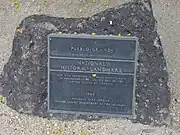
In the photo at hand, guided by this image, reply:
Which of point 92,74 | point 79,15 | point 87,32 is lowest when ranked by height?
point 92,74

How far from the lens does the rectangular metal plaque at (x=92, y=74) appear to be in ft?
10.1

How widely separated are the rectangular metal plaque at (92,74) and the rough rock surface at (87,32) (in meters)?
0.10

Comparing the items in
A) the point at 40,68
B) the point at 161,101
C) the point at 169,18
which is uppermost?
the point at 169,18

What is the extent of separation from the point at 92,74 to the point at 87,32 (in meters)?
0.34

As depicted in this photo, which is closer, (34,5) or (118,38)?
(118,38)

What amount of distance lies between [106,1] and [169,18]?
52 cm

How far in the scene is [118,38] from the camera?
10.00 ft

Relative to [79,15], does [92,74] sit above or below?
below

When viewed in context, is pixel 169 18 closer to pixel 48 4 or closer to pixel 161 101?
pixel 161 101

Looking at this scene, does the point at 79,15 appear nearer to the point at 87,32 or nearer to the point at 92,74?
the point at 87,32

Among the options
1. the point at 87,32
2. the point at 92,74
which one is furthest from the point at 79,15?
the point at 92,74

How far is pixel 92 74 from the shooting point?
3.12m

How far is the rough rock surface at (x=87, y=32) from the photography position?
3.13 meters

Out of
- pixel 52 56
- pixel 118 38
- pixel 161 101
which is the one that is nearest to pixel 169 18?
pixel 118 38
